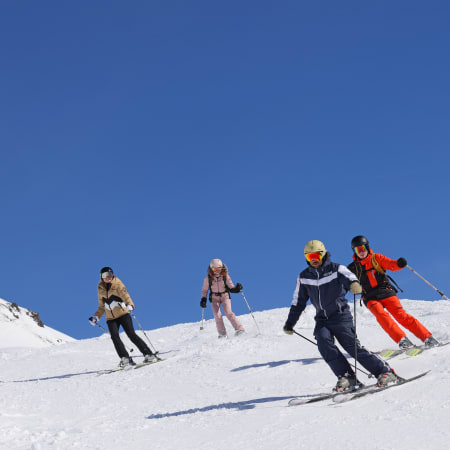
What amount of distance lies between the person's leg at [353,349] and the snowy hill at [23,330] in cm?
9742

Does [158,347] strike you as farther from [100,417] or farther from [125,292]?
[100,417]

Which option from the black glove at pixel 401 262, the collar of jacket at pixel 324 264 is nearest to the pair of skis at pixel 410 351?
the black glove at pixel 401 262

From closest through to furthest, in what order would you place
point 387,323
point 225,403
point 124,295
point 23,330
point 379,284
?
1. point 225,403
2. point 387,323
3. point 379,284
4. point 124,295
5. point 23,330

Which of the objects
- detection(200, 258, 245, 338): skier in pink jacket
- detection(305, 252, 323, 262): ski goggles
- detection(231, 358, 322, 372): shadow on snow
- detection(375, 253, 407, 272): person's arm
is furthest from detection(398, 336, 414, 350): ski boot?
detection(200, 258, 245, 338): skier in pink jacket

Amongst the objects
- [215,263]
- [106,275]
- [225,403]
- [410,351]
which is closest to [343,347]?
[225,403]

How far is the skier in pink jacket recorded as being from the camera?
13.8m

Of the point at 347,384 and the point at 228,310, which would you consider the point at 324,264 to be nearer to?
the point at 347,384

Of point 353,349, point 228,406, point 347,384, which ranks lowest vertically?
point 347,384

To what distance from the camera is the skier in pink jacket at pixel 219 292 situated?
1380 cm

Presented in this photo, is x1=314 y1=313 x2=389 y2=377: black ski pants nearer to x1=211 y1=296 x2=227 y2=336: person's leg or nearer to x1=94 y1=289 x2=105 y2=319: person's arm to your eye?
x1=94 y1=289 x2=105 y2=319: person's arm

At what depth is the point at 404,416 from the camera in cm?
485

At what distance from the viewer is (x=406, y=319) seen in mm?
8734

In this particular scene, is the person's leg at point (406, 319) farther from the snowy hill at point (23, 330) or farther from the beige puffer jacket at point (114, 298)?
the snowy hill at point (23, 330)

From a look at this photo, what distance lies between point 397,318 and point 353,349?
2.57 m
